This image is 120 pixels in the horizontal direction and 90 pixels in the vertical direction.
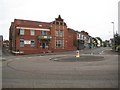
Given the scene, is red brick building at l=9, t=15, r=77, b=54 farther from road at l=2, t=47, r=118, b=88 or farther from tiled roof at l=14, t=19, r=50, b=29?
road at l=2, t=47, r=118, b=88

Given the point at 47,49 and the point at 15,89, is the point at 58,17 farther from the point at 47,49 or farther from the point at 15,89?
the point at 15,89

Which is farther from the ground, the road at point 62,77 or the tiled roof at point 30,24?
the tiled roof at point 30,24

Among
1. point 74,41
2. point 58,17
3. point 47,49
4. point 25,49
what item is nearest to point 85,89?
point 25,49

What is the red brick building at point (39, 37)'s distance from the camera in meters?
47.2

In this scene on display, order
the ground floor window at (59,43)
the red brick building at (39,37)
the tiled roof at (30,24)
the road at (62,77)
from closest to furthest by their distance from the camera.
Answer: the road at (62,77) → the red brick building at (39,37) → the tiled roof at (30,24) → the ground floor window at (59,43)

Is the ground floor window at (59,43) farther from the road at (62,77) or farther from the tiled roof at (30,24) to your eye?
the road at (62,77)

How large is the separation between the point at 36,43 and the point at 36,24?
18.3 ft

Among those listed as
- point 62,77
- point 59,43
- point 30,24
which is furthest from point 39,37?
point 62,77

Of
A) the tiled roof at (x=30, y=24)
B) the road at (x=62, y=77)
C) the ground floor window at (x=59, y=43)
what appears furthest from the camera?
the ground floor window at (x=59, y=43)

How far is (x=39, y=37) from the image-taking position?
4969 centimetres

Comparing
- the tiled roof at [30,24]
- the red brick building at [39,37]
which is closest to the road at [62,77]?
the red brick building at [39,37]

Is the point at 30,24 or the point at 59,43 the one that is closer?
the point at 30,24

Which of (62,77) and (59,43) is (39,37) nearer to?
(59,43)

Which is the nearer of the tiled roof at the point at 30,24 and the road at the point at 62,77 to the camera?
the road at the point at 62,77
